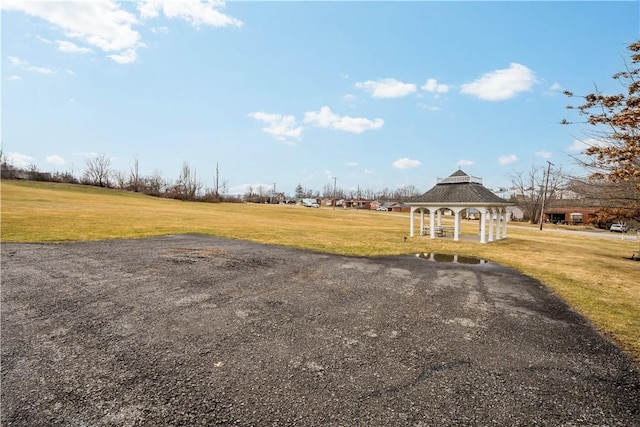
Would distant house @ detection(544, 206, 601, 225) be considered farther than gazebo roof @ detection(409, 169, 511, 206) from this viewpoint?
Yes

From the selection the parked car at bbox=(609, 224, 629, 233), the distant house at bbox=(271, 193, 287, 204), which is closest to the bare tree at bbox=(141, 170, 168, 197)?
the distant house at bbox=(271, 193, 287, 204)

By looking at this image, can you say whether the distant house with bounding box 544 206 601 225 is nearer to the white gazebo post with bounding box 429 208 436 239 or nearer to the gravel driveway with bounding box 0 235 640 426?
the white gazebo post with bounding box 429 208 436 239

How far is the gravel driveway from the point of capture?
3.54 m

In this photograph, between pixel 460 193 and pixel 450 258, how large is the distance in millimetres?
8421

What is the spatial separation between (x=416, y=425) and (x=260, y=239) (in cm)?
1584

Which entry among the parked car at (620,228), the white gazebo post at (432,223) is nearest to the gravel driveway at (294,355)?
the white gazebo post at (432,223)

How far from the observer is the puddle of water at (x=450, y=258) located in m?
14.3

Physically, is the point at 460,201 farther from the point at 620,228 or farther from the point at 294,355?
the point at 620,228

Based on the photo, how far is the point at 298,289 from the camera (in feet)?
27.6

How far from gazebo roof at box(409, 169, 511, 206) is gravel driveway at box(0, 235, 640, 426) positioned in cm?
1290

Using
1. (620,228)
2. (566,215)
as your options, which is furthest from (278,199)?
(620,228)

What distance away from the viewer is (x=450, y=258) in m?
15.1

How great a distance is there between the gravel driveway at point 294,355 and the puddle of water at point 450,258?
4986mm

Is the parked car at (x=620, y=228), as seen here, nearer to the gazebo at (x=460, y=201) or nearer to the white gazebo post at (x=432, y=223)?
the gazebo at (x=460, y=201)
